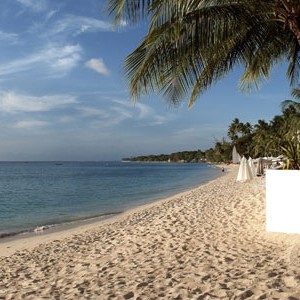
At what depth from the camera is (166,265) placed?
4.74m

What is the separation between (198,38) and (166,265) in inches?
131

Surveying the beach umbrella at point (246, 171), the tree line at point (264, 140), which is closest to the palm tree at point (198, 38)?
the tree line at point (264, 140)

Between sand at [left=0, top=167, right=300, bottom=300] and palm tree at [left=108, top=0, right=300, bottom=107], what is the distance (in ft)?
8.38

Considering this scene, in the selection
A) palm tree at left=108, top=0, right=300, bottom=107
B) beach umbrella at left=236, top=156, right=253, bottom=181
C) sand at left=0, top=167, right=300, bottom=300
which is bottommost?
sand at left=0, top=167, right=300, bottom=300

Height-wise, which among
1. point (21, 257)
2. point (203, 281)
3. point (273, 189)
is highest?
point (273, 189)

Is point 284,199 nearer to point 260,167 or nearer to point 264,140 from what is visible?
point 264,140

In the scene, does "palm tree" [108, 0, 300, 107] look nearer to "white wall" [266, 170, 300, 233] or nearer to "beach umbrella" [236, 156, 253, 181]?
"white wall" [266, 170, 300, 233]

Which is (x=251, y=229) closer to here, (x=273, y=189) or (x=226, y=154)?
(x=273, y=189)

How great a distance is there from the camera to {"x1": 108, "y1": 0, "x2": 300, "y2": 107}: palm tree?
197 inches

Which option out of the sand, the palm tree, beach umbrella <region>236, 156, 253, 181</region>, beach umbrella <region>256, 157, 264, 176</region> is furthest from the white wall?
beach umbrella <region>256, 157, 264, 176</region>

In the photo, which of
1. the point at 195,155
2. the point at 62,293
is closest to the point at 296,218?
the point at 62,293

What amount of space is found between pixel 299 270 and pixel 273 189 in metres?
1.65

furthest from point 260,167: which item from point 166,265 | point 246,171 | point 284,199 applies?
point 166,265

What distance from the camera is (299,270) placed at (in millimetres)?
3986
